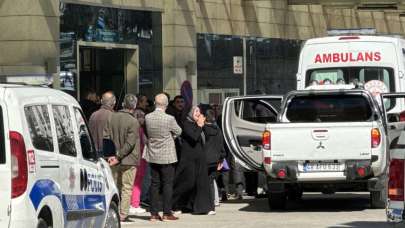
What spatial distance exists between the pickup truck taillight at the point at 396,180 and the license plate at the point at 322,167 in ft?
19.9

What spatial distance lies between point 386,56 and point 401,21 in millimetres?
25850

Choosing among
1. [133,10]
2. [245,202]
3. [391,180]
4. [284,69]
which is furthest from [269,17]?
[391,180]

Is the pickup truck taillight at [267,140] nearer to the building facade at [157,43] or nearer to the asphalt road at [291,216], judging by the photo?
the asphalt road at [291,216]

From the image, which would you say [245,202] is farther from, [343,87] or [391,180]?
[391,180]

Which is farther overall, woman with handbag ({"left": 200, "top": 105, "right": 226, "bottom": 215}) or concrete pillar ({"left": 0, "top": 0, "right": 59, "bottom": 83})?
concrete pillar ({"left": 0, "top": 0, "right": 59, "bottom": 83})

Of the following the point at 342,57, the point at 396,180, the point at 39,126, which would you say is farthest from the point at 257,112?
the point at 39,126

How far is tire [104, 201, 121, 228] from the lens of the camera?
39.3ft

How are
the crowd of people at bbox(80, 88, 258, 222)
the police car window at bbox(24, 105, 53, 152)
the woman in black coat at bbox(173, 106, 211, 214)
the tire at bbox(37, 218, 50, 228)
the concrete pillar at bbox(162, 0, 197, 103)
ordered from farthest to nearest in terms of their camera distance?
the concrete pillar at bbox(162, 0, 197, 103) < the woman in black coat at bbox(173, 106, 211, 214) < the crowd of people at bbox(80, 88, 258, 222) < the police car window at bbox(24, 105, 53, 152) < the tire at bbox(37, 218, 50, 228)

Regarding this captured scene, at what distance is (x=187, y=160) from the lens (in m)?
17.1

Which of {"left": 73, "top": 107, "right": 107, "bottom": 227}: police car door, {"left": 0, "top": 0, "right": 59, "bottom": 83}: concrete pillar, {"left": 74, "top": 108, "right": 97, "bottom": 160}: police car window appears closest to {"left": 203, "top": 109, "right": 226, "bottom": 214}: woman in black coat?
{"left": 0, "top": 0, "right": 59, "bottom": 83}: concrete pillar

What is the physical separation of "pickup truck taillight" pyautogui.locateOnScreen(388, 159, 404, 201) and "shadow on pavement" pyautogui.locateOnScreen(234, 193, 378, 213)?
22.6ft

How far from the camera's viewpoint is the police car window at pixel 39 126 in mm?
9567

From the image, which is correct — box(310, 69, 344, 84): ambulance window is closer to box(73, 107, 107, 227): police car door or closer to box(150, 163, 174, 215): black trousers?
box(150, 163, 174, 215): black trousers

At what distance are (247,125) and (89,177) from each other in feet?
27.8
